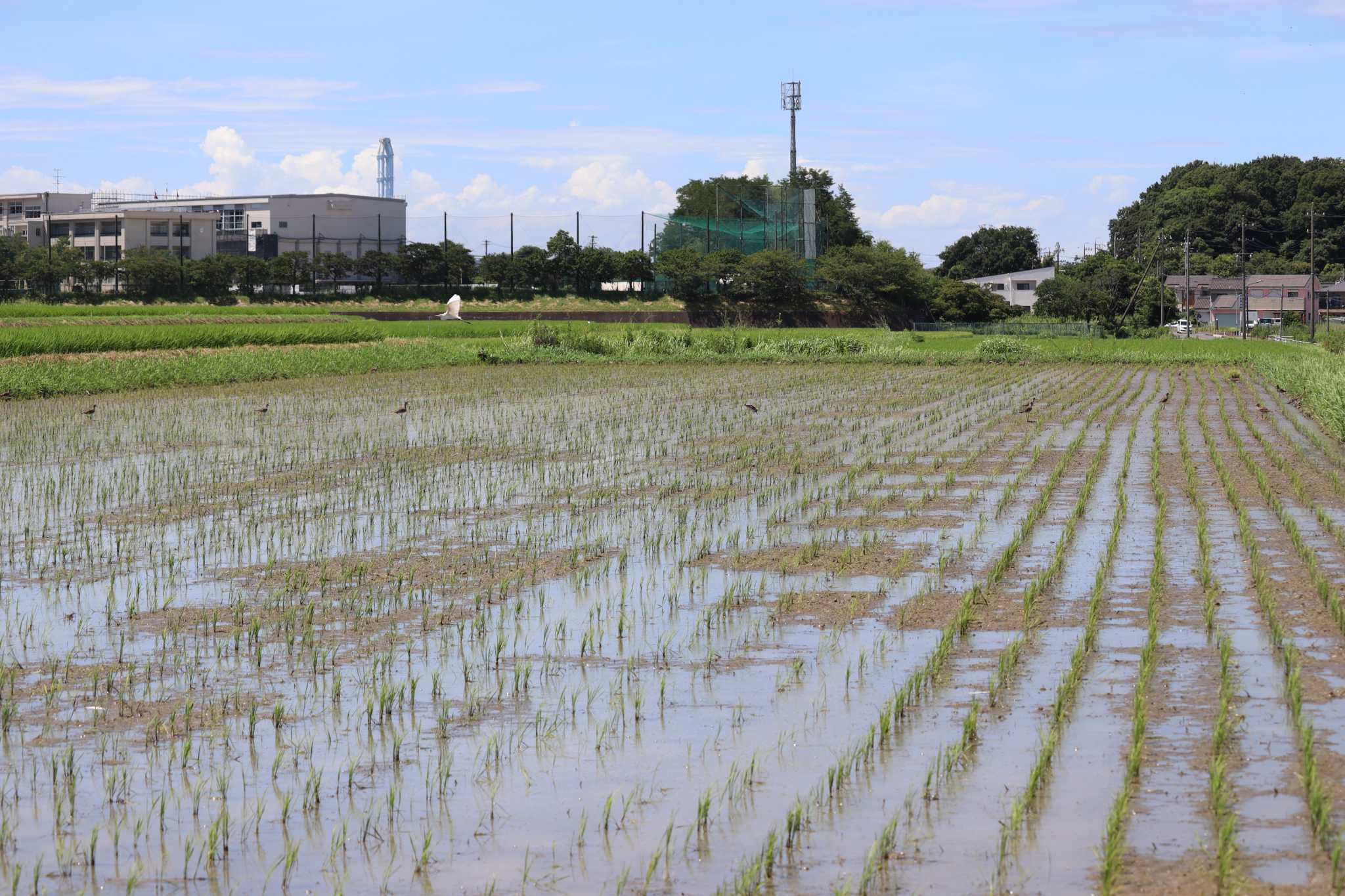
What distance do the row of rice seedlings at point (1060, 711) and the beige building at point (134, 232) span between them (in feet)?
212

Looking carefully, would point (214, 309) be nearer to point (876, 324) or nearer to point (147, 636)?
point (876, 324)

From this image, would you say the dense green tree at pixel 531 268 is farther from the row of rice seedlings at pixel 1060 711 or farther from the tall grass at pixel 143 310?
the row of rice seedlings at pixel 1060 711

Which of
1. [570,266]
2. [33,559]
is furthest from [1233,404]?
[570,266]

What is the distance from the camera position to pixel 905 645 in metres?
5.83

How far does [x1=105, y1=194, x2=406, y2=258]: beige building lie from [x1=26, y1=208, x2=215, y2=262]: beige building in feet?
5.14

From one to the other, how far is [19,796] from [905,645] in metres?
3.46

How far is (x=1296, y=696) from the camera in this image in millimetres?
4871

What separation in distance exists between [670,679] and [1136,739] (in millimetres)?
1798

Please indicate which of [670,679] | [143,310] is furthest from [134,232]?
[670,679]

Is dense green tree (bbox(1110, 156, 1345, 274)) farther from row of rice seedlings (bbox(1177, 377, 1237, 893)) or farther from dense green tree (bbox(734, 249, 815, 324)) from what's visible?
row of rice seedlings (bbox(1177, 377, 1237, 893))

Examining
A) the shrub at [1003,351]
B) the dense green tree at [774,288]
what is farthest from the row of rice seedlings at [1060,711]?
the dense green tree at [774,288]

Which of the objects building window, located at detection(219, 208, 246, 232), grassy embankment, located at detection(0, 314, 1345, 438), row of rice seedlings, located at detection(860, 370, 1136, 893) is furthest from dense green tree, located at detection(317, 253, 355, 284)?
row of rice seedlings, located at detection(860, 370, 1136, 893)

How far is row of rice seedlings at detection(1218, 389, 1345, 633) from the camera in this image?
627cm

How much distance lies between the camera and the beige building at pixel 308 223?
6650 centimetres
